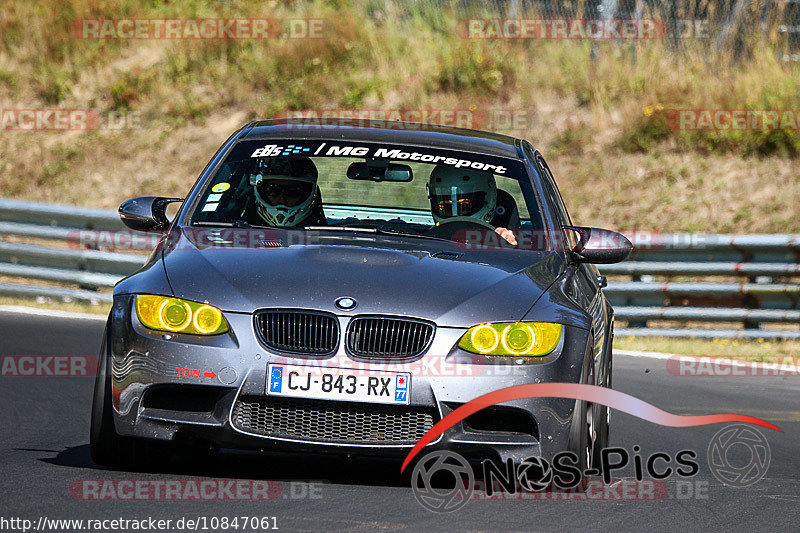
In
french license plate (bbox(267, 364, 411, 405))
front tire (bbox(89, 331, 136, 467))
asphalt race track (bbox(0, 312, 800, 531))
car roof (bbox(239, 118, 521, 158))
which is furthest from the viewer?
car roof (bbox(239, 118, 521, 158))

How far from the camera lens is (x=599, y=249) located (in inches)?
A: 262

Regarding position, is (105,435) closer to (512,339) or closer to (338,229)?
(338,229)

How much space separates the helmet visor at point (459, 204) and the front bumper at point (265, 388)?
1.67 m

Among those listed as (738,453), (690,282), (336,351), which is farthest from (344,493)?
(690,282)

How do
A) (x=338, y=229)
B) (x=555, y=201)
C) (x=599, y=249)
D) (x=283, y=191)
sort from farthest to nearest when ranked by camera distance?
1. (x=555, y=201)
2. (x=283, y=191)
3. (x=599, y=249)
4. (x=338, y=229)

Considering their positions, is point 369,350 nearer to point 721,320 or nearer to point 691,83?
point 721,320

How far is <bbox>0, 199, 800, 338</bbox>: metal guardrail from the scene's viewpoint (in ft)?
44.7

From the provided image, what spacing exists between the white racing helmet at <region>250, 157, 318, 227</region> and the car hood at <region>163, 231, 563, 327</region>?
2.33 feet

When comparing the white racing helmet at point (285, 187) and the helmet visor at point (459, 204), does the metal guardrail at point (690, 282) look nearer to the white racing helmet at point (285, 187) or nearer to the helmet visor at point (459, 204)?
the helmet visor at point (459, 204)

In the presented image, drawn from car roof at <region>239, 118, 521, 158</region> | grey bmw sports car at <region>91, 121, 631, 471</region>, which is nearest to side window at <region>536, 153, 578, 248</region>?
car roof at <region>239, 118, 521, 158</region>

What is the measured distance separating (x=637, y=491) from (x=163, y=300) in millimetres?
2149

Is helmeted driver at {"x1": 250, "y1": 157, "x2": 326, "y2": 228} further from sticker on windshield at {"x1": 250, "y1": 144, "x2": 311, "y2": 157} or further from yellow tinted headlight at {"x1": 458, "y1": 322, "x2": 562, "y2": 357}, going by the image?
yellow tinted headlight at {"x1": 458, "y1": 322, "x2": 562, "y2": 357}

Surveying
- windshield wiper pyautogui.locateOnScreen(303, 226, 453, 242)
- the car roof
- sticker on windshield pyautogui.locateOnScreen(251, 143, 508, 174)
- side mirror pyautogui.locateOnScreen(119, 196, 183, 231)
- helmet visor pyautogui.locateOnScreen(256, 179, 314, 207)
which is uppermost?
the car roof

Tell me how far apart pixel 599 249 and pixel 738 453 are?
167 cm
